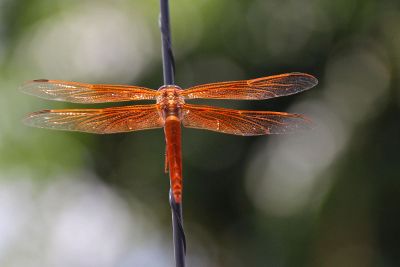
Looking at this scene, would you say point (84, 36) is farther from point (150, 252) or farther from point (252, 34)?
point (150, 252)

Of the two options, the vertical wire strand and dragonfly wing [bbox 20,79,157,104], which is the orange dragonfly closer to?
dragonfly wing [bbox 20,79,157,104]

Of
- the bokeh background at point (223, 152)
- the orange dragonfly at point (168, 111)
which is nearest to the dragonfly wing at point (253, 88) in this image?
the orange dragonfly at point (168, 111)

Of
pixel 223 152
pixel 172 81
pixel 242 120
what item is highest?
pixel 223 152

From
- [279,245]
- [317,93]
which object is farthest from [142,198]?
[317,93]

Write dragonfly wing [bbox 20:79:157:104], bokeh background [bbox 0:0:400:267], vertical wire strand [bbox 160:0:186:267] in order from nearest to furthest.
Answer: vertical wire strand [bbox 160:0:186:267], dragonfly wing [bbox 20:79:157:104], bokeh background [bbox 0:0:400:267]

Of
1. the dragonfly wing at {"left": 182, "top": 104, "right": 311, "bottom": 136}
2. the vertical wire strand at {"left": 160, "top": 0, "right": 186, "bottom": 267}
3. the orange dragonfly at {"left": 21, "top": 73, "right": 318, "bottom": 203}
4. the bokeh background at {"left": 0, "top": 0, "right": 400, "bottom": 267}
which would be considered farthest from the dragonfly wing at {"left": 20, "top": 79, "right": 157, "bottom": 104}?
the bokeh background at {"left": 0, "top": 0, "right": 400, "bottom": 267}

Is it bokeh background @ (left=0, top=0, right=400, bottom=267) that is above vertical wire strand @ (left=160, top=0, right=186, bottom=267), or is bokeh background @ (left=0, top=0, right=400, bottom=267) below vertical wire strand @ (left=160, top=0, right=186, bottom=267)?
above

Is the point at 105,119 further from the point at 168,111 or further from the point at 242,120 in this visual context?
the point at 242,120

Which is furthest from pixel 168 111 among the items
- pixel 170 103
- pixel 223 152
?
pixel 223 152
